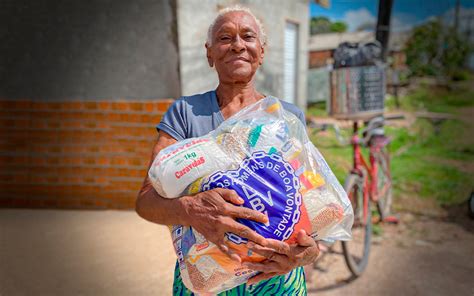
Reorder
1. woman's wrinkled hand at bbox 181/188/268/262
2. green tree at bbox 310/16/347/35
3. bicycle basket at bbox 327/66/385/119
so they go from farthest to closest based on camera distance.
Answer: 1. green tree at bbox 310/16/347/35
2. bicycle basket at bbox 327/66/385/119
3. woman's wrinkled hand at bbox 181/188/268/262

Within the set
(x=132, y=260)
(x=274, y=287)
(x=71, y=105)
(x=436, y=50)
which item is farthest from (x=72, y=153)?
(x=436, y=50)

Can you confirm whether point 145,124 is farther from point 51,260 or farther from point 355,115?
point 355,115

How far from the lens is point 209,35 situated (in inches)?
55.6

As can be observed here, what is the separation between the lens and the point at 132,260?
9.64 ft

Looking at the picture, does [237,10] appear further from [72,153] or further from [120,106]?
[72,153]

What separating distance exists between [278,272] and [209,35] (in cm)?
85

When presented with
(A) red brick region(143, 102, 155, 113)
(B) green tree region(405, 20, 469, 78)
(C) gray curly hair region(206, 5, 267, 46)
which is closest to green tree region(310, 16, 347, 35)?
(B) green tree region(405, 20, 469, 78)

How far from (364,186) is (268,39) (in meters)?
4.55

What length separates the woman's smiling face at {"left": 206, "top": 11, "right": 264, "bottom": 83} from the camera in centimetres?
133

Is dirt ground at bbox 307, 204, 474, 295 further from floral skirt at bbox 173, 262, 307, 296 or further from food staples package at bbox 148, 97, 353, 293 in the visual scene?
food staples package at bbox 148, 97, 353, 293

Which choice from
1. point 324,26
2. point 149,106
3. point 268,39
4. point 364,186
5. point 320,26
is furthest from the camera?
point 324,26

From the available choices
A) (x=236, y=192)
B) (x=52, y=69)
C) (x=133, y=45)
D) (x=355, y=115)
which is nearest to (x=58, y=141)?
(x=52, y=69)

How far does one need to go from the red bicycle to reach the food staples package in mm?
1908

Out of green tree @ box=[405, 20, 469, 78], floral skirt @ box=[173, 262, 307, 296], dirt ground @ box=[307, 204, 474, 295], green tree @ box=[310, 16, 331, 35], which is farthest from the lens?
green tree @ box=[310, 16, 331, 35]
